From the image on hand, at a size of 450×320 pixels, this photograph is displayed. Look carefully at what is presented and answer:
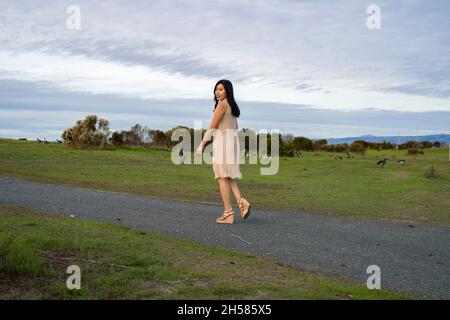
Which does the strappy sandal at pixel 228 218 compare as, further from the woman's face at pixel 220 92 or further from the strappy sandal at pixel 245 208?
the woman's face at pixel 220 92

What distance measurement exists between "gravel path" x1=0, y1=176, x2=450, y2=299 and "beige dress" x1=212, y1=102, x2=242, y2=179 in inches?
37.5

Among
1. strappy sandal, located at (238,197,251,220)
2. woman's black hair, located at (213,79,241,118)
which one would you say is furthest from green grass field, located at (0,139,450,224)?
woman's black hair, located at (213,79,241,118)

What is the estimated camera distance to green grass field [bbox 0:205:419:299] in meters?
5.00

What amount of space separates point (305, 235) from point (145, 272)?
3635 millimetres

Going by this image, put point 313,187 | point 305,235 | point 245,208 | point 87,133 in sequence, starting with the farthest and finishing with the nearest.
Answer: point 87,133 → point 313,187 → point 245,208 → point 305,235

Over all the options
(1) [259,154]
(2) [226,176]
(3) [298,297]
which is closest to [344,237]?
(2) [226,176]

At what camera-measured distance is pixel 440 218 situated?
11.3 metres

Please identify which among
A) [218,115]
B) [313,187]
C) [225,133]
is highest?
[218,115]

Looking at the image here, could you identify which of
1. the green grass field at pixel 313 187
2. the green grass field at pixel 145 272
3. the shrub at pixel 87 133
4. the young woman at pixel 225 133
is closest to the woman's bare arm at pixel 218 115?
the young woman at pixel 225 133

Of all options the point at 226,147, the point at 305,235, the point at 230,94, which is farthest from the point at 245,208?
the point at 230,94

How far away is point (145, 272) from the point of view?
5.61m

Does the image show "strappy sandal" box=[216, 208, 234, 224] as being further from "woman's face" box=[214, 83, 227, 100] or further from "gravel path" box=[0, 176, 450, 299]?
"woman's face" box=[214, 83, 227, 100]

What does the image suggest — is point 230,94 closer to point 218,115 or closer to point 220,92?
point 220,92
